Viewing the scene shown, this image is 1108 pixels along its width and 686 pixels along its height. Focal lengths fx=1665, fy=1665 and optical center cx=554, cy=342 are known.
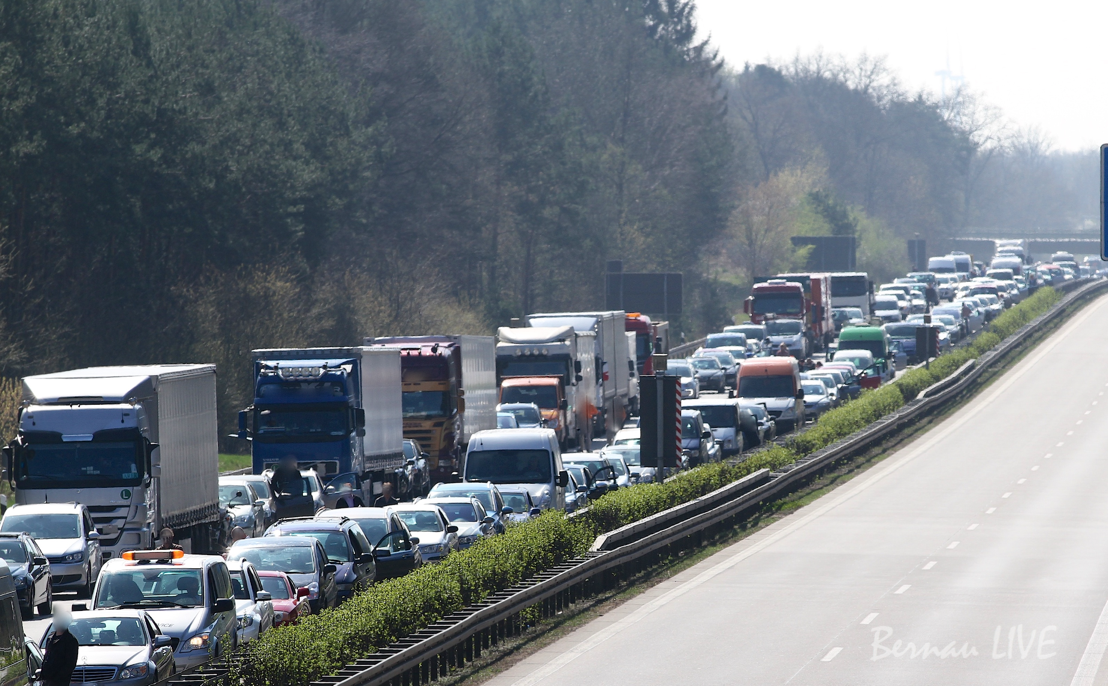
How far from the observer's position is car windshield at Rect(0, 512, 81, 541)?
957 inches

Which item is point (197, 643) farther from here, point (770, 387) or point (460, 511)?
point (770, 387)

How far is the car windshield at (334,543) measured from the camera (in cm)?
2131

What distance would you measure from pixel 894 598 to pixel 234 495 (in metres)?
13.0

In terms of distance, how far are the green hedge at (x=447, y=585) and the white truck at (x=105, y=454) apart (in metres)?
6.78

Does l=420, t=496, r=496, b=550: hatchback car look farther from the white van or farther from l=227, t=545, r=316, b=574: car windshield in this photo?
the white van

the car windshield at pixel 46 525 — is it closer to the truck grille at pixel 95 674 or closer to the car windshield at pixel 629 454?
the truck grille at pixel 95 674

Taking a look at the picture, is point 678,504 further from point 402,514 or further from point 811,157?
point 811,157

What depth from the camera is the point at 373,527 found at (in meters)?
23.3

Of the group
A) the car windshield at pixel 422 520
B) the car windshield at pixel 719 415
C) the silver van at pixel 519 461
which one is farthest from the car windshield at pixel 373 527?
the car windshield at pixel 719 415

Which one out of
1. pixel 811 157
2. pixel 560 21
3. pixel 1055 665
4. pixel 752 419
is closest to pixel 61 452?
pixel 1055 665

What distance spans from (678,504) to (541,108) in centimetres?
6287

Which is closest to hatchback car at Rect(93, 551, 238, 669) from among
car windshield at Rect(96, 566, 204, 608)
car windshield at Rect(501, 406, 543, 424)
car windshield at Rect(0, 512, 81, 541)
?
car windshield at Rect(96, 566, 204, 608)

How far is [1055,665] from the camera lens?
17.2 meters

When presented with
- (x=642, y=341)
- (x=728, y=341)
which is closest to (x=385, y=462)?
(x=642, y=341)
